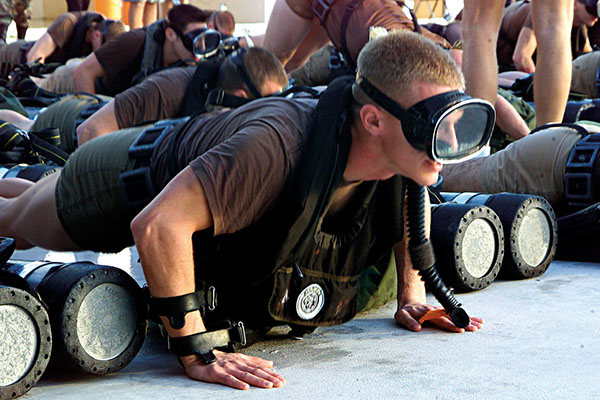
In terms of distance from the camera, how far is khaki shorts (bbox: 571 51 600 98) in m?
6.07

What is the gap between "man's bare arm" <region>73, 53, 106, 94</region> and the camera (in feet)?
20.6

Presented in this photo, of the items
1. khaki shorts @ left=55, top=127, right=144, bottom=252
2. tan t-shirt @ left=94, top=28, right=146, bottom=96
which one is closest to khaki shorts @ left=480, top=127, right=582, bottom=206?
khaki shorts @ left=55, top=127, right=144, bottom=252

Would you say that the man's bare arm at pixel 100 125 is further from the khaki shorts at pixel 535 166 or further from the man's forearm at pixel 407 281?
the man's forearm at pixel 407 281

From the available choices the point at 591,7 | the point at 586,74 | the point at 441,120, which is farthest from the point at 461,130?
the point at 591,7

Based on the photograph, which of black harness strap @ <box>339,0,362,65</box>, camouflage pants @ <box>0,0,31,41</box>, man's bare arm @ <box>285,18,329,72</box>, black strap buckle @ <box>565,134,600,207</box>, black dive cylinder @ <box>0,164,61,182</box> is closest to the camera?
black strap buckle @ <box>565,134,600,207</box>

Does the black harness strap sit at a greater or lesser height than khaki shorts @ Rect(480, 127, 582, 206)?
greater

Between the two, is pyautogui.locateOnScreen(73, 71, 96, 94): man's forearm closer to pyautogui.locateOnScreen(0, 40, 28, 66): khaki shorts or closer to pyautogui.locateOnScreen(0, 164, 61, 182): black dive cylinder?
pyautogui.locateOnScreen(0, 164, 61, 182): black dive cylinder

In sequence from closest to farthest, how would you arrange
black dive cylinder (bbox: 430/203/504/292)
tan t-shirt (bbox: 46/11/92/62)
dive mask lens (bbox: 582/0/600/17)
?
black dive cylinder (bbox: 430/203/504/292) → dive mask lens (bbox: 582/0/600/17) → tan t-shirt (bbox: 46/11/92/62)

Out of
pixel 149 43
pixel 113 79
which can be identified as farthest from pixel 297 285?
pixel 113 79

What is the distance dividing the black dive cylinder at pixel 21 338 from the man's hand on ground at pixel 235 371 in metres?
0.35

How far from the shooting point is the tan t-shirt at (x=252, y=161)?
1995 millimetres

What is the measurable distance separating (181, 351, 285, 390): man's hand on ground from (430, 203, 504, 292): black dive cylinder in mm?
884

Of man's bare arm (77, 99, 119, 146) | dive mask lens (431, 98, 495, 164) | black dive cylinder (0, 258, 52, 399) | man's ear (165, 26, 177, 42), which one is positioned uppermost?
man's ear (165, 26, 177, 42)

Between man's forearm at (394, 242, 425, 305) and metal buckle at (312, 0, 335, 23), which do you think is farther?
metal buckle at (312, 0, 335, 23)
